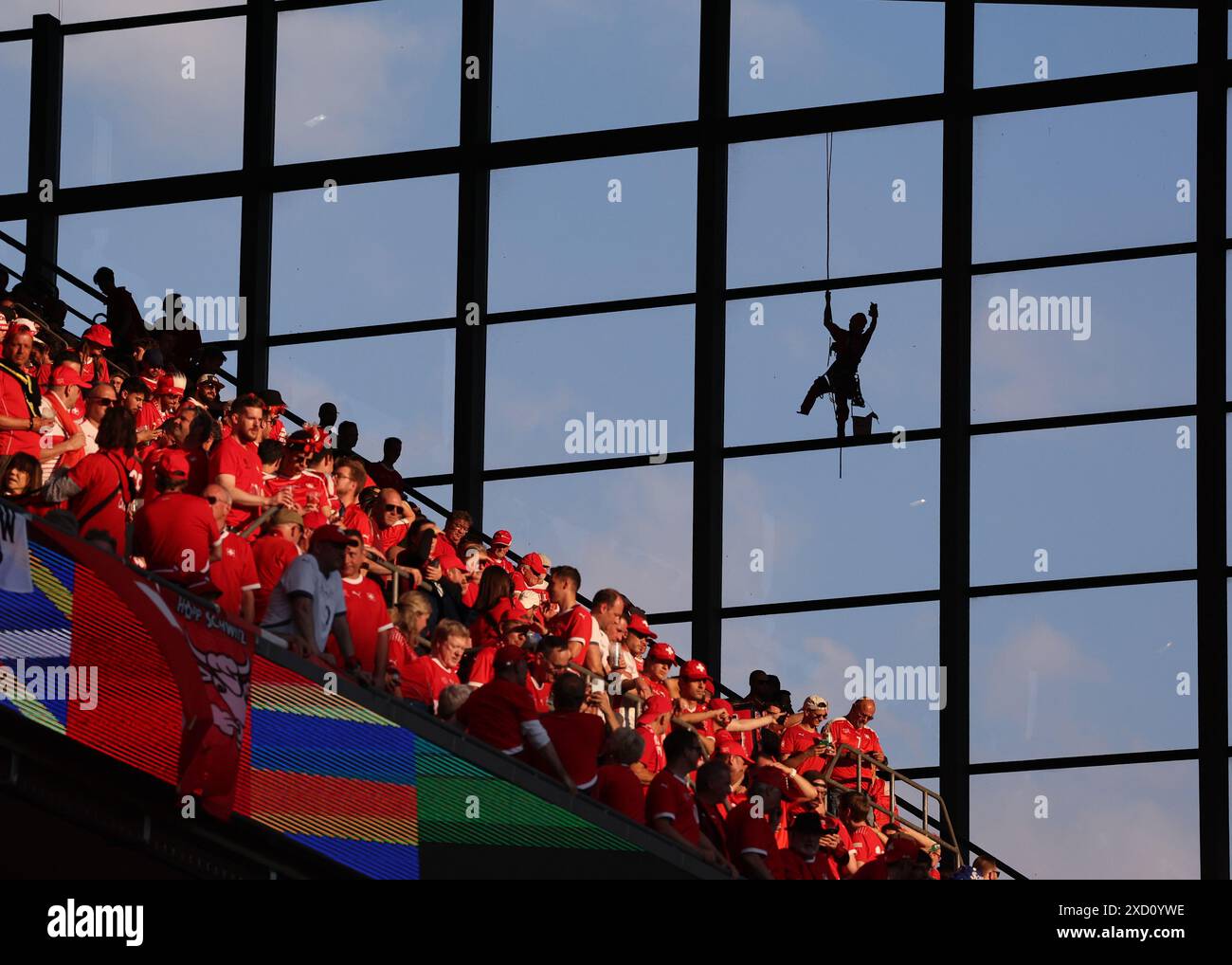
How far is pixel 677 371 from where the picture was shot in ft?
71.4

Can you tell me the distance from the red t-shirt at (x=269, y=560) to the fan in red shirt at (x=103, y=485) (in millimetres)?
827

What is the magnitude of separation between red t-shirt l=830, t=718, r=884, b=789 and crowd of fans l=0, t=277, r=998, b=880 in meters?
0.02

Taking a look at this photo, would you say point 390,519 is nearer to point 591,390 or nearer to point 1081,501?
point 591,390

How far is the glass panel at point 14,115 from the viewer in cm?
2342

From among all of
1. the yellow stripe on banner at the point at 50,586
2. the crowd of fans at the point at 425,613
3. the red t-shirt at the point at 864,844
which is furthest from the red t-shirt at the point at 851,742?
the yellow stripe on banner at the point at 50,586

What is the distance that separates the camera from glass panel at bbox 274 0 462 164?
74.5ft

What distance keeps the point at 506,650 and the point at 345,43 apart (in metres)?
12.9

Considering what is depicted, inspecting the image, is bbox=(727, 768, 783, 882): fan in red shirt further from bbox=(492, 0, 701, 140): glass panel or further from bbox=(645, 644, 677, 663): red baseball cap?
bbox=(492, 0, 701, 140): glass panel

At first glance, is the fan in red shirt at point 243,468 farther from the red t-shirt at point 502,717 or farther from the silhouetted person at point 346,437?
the silhouetted person at point 346,437

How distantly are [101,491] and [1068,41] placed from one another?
12798 millimetres

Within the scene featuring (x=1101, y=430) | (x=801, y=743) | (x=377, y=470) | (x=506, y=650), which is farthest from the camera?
(x=1101, y=430)

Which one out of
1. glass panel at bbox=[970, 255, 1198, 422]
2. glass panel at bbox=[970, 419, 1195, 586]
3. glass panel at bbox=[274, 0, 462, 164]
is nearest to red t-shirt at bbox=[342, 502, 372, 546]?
glass panel at bbox=[970, 419, 1195, 586]

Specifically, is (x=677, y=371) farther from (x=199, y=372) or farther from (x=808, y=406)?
(x=199, y=372)
